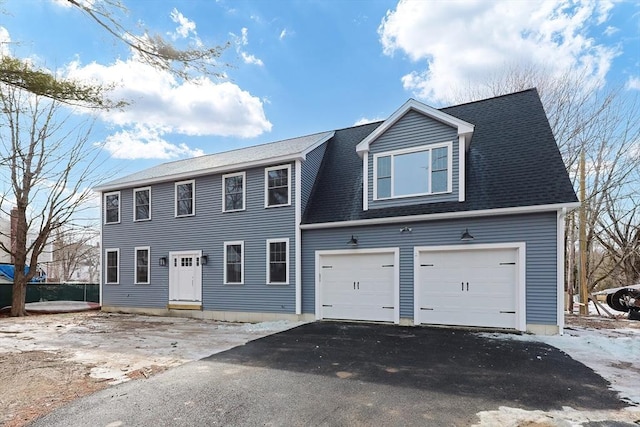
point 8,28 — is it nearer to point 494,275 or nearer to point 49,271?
point 494,275

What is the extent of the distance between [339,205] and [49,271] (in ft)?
120

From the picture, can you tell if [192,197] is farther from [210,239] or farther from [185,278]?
[185,278]

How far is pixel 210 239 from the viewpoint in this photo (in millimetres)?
12164

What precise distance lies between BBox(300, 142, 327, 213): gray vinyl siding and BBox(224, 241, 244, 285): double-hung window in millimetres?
2477

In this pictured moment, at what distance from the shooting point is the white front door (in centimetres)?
1234

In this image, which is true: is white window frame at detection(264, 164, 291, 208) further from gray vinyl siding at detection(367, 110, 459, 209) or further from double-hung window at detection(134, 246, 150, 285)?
double-hung window at detection(134, 246, 150, 285)

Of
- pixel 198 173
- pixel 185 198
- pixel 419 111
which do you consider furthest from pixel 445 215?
pixel 185 198

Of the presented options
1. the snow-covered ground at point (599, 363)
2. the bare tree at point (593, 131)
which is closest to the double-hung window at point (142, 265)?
the snow-covered ground at point (599, 363)

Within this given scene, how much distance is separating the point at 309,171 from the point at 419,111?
146 inches

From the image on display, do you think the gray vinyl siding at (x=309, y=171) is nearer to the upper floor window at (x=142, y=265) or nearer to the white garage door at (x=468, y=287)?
the white garage door at (x=468, y=287)

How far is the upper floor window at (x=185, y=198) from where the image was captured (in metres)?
12.7

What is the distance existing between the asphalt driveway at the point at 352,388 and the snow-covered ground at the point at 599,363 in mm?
174

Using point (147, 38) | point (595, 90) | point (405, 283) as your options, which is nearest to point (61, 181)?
point (147, 38)

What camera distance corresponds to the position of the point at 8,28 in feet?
17.7
